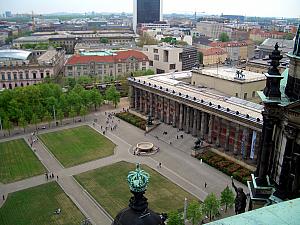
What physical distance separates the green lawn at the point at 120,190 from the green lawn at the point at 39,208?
234 inches

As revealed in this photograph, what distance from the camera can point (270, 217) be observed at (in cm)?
1792

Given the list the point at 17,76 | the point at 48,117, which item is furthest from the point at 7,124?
the point at 17,76

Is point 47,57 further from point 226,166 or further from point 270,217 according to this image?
point 270,217

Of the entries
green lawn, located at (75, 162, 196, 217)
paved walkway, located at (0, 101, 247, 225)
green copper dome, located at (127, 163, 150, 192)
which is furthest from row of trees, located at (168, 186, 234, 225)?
green copper dome, located at (127, 163, 150, 192)

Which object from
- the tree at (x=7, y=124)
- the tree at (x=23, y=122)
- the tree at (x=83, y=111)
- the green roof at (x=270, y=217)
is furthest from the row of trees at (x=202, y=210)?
the tree at (x=7, y=124)

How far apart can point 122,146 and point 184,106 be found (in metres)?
23.9

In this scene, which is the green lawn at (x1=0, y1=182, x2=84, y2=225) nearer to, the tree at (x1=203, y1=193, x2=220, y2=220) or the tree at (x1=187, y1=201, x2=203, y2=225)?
the tree at (x1=187, y1=201, x2=203, y2=225)

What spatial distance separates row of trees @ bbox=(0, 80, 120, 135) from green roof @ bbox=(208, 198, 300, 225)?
97.2m

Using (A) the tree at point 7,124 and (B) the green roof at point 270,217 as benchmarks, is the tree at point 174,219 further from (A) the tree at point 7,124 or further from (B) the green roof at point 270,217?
(A) the tree at point 7,124

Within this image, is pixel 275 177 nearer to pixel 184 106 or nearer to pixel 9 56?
pixel 184 106

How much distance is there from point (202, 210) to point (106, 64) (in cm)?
12490

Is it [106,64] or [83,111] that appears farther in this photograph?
[106,64]

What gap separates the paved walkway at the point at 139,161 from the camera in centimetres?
6825

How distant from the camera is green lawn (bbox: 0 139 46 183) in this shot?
77.8 m
